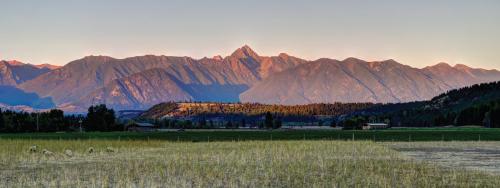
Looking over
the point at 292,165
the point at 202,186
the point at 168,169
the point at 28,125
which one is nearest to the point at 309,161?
the point at 292,165

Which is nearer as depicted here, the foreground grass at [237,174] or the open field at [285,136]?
the foreground grass at [237,174]

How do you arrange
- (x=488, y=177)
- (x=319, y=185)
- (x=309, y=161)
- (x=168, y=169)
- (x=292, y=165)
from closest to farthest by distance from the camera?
(x=319, y=185)
(x=488, y=177)
(x=168, y=169)
(x=292, y=165)
(x=309, y=161)

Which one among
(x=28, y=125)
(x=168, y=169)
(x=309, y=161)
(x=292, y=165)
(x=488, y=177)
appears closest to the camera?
(x=488, y=177)

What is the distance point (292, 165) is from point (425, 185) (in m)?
14.1

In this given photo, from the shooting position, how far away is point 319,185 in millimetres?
37094

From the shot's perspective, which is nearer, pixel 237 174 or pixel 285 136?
pixel 237 174

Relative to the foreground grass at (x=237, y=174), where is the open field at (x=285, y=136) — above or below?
above

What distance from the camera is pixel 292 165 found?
166 ft

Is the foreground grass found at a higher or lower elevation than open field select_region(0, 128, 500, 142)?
lower

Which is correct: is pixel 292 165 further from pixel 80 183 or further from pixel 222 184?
pixel 80 183

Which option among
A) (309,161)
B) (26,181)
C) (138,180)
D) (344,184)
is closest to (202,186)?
(138,180)

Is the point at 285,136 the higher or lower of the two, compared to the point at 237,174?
higher

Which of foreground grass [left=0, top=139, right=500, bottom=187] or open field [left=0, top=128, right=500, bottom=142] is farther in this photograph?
open field [left=0, top=128, right=500, bottom=142]

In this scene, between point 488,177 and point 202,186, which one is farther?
point 488,177
